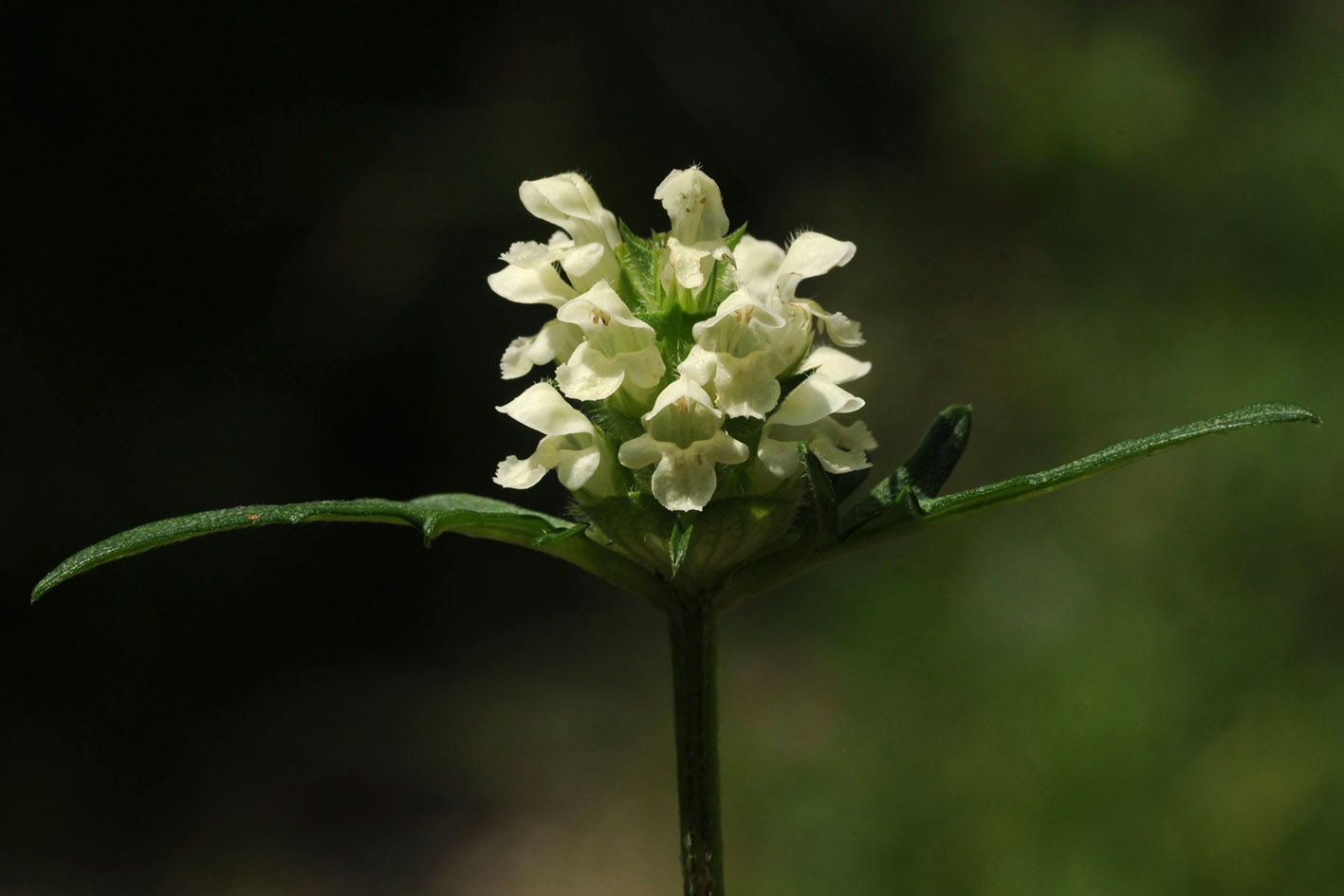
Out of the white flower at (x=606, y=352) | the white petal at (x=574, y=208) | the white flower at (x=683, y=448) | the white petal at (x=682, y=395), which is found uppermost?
the white petal at (x=574, y=208)

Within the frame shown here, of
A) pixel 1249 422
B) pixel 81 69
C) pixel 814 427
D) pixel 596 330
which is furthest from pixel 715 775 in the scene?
pixel 81 69

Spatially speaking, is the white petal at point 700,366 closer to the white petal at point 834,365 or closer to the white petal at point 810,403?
the white petal at point 810,403

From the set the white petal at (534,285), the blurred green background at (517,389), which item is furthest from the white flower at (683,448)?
the blurred green background at (517,389)

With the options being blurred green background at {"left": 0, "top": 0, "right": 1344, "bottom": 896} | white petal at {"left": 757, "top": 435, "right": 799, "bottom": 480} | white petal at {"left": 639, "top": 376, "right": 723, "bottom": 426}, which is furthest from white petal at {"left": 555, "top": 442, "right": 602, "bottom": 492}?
blurred green background at {"left": 0, "top": 0, "right": 1344, "bottom": 896}

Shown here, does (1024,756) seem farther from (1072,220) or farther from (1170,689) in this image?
(1072,220)

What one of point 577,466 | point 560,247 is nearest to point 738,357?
point 577,466
